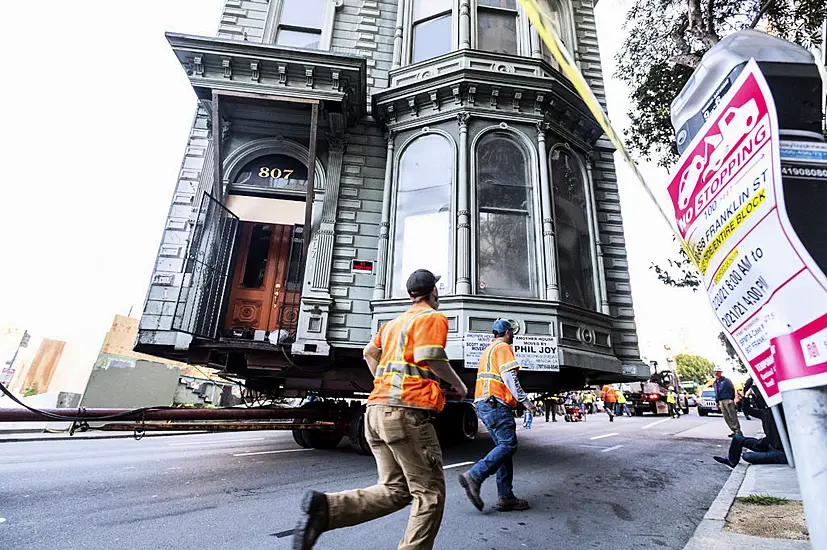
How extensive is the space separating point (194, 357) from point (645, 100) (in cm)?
1247

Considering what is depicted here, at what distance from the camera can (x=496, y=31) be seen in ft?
33.7

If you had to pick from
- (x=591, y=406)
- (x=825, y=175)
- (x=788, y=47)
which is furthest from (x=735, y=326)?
(x=591, y=406)

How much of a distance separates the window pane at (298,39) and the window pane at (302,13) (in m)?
0.22

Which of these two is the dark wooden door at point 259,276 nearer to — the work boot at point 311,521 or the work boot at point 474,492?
the work boot at point 474,492

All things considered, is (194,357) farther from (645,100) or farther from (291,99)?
(645,100)

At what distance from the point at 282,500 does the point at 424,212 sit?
571cm

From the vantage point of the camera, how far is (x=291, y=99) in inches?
340

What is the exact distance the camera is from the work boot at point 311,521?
7.63ft

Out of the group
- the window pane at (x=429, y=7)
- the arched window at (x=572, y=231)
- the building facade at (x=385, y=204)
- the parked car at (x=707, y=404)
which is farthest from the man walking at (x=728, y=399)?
the parked car at (x=707, y=404)

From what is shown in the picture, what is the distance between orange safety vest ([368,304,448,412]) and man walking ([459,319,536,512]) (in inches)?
73.2

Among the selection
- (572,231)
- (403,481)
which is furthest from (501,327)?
(572,231)

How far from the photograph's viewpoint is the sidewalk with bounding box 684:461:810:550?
3.03 m

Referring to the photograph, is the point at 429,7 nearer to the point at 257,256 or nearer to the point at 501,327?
the point at 257,256

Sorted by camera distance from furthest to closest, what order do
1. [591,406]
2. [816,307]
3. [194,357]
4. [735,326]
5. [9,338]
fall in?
[591,406] < [9,338] < [194,357] < [735,326] < [816,307]
